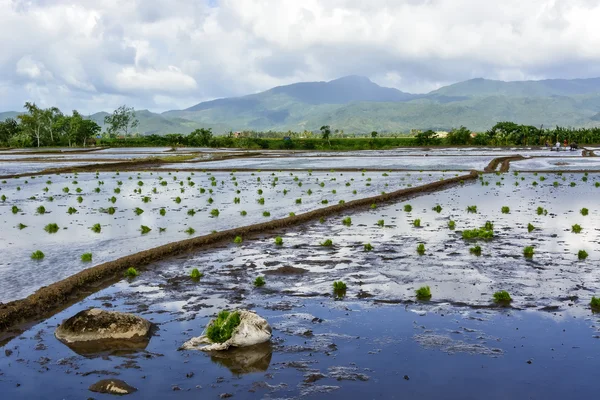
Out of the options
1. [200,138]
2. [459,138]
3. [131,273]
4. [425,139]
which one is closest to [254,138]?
[200,138]

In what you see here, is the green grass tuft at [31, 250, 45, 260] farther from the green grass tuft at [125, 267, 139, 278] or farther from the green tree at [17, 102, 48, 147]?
the green tree at [17, 102, 48, 147]

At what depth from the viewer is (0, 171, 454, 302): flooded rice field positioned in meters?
14.6

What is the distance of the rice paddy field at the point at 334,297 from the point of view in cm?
765

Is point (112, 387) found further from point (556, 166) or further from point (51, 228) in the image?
point (556, 166)

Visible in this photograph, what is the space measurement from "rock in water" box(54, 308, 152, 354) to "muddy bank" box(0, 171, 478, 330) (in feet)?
3.86

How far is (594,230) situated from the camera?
17594mm

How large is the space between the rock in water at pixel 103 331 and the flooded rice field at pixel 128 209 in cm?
252

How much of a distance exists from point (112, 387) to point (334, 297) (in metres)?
4.76

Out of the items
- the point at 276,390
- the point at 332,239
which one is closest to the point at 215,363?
the point at 276,390

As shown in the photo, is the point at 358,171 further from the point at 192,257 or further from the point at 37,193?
the point at 192,257

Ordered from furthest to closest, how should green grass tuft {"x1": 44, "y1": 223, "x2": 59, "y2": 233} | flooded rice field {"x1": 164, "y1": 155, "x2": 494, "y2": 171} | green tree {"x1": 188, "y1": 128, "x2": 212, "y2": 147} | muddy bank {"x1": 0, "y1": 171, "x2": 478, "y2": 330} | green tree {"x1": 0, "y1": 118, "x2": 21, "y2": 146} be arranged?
green tree {"x1": 0, "y1": 118, "x2": 21, "y2": 146}, green tree {"x1": 188, "y1": 128, "x2": 212, "y2": 147}, flooded rice field {"x1": 164, "y1": 155, "x2": 494, "y2": 171}, green grass tuft {"x1": 44, "y1": 223, "x2": 59, "y2": 233}, muddy bank {"x1": 0, "y1": 171, "x2": 478, "y2": 330}

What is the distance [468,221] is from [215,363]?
13232 millimetres

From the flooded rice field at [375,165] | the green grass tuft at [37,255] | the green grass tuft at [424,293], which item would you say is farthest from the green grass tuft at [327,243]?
the flooded rice field at [375,165]

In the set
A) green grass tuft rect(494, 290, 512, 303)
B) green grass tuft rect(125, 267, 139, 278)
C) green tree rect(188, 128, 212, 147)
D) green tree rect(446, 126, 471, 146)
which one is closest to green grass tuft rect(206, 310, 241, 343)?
green grass tuft rect(125, 267, 139, 278)
